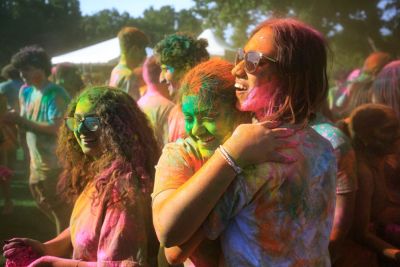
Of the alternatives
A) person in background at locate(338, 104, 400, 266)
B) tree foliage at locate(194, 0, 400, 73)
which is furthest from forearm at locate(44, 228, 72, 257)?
tree foliage at locate(194, 0, 400, 73)

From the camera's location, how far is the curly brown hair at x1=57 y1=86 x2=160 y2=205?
210 centimetres

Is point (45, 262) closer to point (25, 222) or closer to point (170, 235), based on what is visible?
point (170, 235)

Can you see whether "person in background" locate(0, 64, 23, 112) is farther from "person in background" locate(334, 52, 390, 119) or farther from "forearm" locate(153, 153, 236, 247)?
"forearm" locate(153, 153, 236, 247)

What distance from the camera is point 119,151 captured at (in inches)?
86.3

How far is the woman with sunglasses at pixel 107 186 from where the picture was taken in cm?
196

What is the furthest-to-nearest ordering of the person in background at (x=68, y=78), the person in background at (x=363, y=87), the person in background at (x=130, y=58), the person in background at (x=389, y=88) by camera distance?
the person in background at (x=68, y=78) < the person in background at (x=130, y=58) < the person in background at (x=363, y=87) < the person in background at (x=389, y=88)

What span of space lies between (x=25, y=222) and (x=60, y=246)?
4633 mm

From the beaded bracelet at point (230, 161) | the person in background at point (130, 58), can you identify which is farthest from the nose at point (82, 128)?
the person in background at point (130, 58)

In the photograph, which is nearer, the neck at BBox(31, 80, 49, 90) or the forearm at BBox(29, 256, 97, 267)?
the forearm at BBox(29, 256, 97, 267)

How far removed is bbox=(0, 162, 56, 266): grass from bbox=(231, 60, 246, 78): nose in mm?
4274

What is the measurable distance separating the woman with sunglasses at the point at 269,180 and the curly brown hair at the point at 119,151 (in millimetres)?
729

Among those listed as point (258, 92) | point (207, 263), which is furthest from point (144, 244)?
point (258, 92)

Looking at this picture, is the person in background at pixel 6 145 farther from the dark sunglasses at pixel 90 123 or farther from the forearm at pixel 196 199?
the forearm at pixel 196 199

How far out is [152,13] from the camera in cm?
9231
